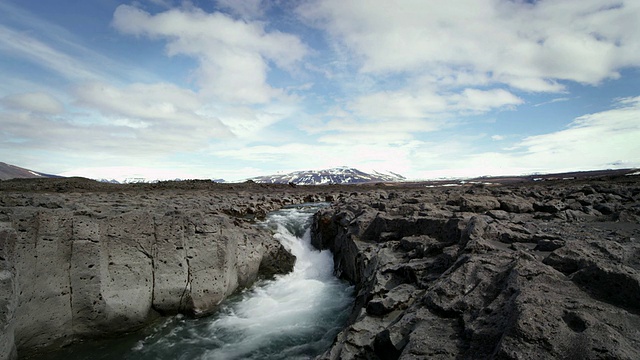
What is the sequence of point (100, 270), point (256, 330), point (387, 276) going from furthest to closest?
point (256, 330) → point (100, 270) → point (387, 276)

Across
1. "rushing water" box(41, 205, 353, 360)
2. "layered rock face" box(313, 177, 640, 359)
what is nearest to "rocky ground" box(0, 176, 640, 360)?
"layered rock face" box(313, 177, 640, 359)

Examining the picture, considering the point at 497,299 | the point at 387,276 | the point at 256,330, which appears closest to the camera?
the point at 497,299

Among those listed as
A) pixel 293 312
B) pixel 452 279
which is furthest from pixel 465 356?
pixel 293 312

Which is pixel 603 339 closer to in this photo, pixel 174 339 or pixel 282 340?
pixel 282 340

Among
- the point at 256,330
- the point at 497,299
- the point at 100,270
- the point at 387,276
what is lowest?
the point at 256,330

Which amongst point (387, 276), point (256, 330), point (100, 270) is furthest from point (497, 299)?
point (100, 270)

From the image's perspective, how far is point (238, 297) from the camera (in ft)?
43.8

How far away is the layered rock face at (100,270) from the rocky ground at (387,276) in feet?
0.12

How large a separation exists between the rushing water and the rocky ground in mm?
586

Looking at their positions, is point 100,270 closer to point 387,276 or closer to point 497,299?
point 387,276

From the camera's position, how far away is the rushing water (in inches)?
382

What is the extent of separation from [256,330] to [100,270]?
5.50m

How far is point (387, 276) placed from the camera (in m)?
9.47

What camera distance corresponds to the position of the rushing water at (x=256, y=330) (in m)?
9.71
